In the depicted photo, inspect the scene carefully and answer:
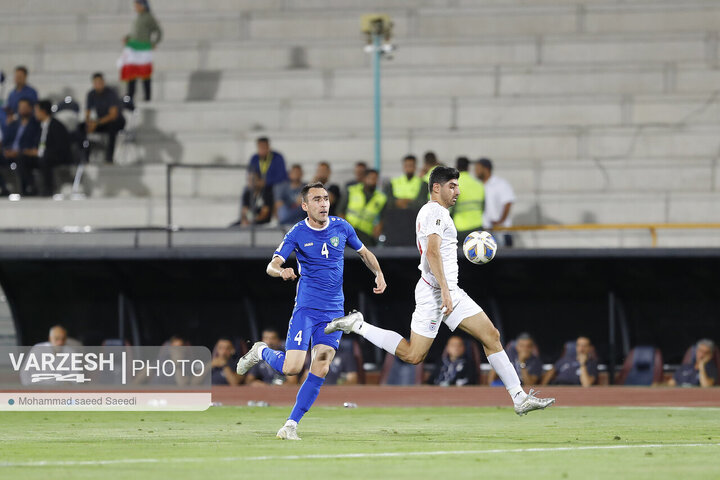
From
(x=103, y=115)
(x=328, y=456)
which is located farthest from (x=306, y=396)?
(x=103, y=115)

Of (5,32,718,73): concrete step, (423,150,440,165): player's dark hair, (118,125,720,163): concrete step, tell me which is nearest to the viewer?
(423,150,440,165): player's dark hair

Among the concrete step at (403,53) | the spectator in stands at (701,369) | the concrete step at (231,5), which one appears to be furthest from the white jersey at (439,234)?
the concrete step at (231,5)

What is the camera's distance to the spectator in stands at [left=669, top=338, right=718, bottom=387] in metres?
18.5

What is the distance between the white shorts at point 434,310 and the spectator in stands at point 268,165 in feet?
29.8

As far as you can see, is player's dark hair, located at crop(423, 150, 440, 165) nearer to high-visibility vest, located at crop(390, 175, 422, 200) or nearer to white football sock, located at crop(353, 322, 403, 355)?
high-visibility vest, located at crop(390, 175, 422, 200)

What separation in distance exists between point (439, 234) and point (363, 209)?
8598 millimetres

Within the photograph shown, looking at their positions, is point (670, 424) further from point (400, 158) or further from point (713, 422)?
point (400, 158)

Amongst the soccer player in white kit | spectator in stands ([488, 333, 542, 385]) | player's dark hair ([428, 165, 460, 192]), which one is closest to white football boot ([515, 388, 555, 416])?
the soccer player in white kit

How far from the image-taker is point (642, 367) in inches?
770

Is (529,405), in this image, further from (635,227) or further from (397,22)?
(397,22)

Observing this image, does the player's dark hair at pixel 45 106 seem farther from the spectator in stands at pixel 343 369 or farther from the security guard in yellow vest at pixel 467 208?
the security guard in yellow vest at pixel 467 208

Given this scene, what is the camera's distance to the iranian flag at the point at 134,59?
2512 centimetres

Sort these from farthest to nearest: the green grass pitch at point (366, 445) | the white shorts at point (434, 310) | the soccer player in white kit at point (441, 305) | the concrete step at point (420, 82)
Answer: the concrete step at point (420, 82) < the white shorts at point (434, 310) < the soccer player in white kit at point (441, 305) < the green grass pitch at point (366, 445)

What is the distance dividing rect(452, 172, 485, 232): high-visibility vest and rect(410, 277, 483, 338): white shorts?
7462 millimetres
